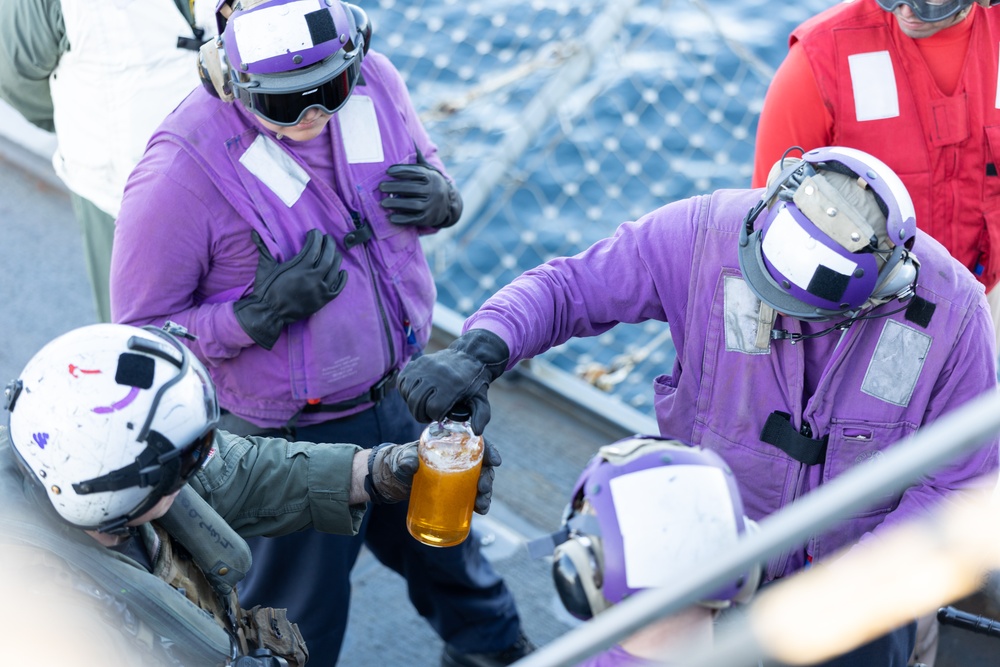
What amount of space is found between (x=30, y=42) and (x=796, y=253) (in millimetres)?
2566

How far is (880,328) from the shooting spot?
2.58 m

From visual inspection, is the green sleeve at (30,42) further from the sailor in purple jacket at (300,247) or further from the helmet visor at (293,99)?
the helmet visor at (293,99)

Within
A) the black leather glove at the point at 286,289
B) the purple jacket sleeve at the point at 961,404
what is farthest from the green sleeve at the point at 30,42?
the purple jacket sleeve at the point at 961,404

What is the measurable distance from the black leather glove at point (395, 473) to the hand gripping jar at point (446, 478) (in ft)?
0.08

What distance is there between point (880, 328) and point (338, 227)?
→ 1491 mm

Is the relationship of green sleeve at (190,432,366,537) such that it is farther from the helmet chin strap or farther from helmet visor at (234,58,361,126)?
the helmet chin strap

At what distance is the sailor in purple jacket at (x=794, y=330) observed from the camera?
2.45m

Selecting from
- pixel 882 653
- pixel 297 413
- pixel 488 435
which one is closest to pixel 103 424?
pixel 297 413

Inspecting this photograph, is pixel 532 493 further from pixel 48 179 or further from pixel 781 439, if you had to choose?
pixel 48 179

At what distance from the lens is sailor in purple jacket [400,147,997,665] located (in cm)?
245

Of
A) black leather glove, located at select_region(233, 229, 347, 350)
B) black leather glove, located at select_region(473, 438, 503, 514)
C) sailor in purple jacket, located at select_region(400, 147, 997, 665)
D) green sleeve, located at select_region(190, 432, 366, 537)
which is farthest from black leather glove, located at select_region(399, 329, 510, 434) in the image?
black leather glove, located at select_region(233, 229, 347, 350)

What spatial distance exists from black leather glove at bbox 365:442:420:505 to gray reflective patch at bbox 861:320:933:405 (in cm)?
113

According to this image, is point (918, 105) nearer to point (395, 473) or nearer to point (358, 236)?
point (358, 236)

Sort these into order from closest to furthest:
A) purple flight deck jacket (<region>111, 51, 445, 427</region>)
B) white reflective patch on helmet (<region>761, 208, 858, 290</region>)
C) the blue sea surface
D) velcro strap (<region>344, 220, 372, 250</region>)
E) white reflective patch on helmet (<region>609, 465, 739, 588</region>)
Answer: white reflective patch on helmet (<region>609, 465, 739, 588</region>), white reflective patch on helmet (<region>761, 208, 858, 290</region>), purple flight deck jacket (<region>111, 51, 445, 427</region>), velcro strap (<region>344, 220, 372, 250</region>), the blue sea surface
